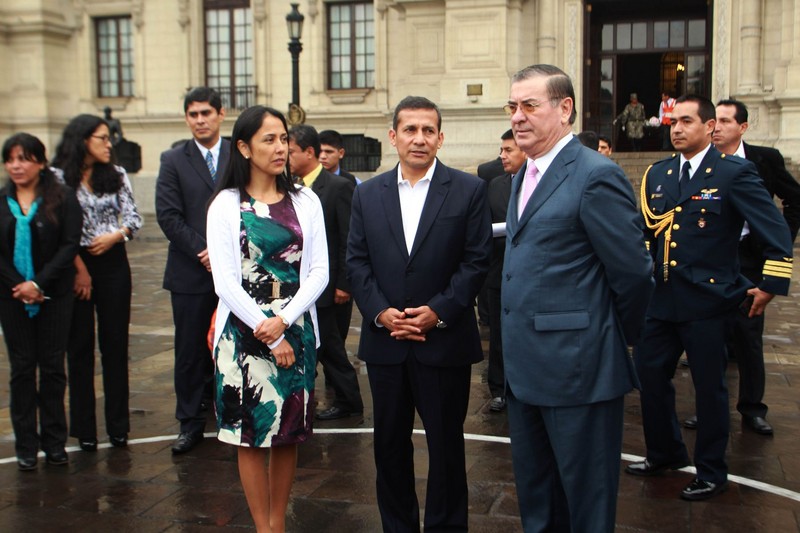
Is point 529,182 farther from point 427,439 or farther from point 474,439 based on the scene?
point 474,439

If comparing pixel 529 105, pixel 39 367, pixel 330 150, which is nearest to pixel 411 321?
pixel 529 105

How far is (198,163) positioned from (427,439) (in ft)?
9.15

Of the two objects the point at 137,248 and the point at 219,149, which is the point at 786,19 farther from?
the point at 219,149

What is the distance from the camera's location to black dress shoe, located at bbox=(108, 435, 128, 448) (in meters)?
5.91

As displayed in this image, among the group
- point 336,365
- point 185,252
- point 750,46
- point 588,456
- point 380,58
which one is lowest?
point 336,365

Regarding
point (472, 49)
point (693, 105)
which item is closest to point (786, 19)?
point (472, 49)

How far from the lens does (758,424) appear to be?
→ 20.0 ft

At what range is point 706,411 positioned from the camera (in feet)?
16.2

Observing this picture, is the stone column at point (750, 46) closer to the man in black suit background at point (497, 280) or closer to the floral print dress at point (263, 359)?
Answer: the man in black suit background at point (497, 280)

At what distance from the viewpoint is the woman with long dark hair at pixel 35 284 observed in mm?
5480

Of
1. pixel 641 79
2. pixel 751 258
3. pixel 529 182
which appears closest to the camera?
pixel 529 182

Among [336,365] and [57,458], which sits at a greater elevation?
[336,365]

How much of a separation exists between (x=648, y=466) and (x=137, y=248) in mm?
16320

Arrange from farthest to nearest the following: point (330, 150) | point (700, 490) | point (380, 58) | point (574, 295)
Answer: point (380, 58) → point (330, 150) → point (700, 490) → point (574, 295)
